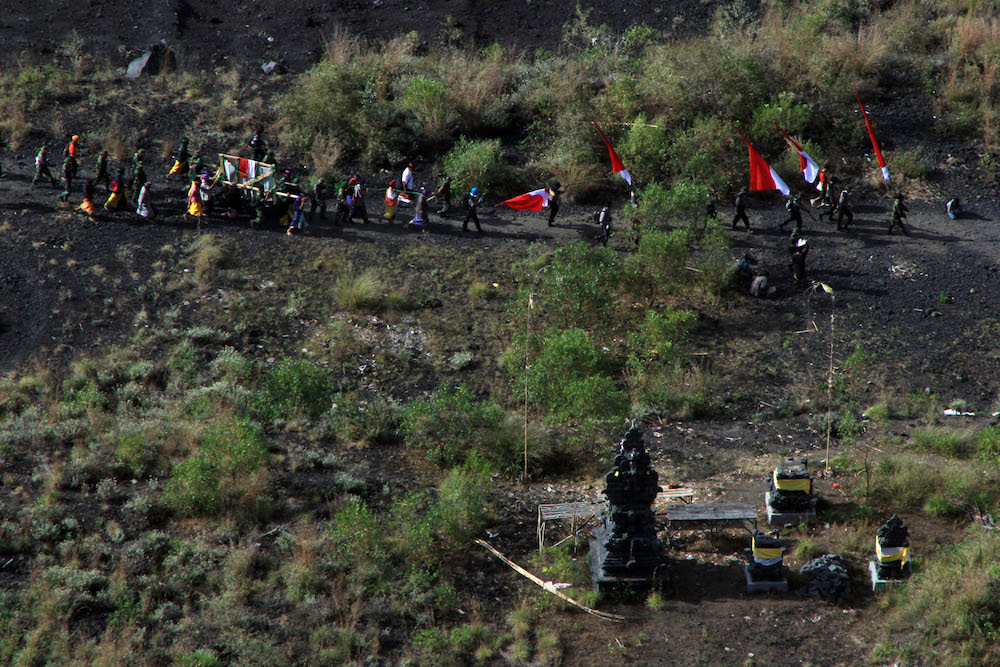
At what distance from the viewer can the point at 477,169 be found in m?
24.9

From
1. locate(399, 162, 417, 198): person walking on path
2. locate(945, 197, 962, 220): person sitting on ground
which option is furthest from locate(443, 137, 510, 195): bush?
locate(945, 197, 962, 220): person sitting on ground

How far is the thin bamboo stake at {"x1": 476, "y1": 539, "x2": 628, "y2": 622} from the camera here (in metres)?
13.9

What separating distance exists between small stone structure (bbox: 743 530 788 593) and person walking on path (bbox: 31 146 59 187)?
17222mm

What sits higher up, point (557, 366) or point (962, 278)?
point (962, 278)

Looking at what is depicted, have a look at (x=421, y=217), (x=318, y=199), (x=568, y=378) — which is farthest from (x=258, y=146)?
(x=568, y=378)

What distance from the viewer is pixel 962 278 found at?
21672 mm

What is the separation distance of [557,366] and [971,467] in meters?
6.13

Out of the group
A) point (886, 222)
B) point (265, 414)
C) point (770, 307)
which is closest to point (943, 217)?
point (886, 222)

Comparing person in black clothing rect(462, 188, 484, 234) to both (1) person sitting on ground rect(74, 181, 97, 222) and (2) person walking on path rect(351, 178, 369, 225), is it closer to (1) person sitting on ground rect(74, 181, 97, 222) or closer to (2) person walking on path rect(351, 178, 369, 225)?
(2) person walking on path rect(351, 178, 369, 225)

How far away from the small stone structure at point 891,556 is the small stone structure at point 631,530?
104 inches

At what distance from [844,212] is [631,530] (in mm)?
11824

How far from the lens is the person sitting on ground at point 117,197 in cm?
2344

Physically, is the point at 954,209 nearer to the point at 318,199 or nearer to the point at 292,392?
the point at 318,199

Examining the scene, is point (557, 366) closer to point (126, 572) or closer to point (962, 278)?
point (126, 572)
